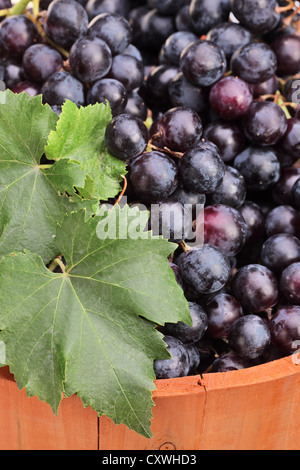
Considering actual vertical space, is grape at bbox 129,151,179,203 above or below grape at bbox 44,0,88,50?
below

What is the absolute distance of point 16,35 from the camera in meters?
1.04

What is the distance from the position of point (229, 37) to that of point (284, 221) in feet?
1.22

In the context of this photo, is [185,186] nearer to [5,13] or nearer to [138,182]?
[138,182]

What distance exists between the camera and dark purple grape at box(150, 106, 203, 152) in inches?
33.7

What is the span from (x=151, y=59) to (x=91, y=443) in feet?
2.78

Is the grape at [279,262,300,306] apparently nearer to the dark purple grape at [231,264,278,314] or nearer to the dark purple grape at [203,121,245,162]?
the dark purple grape at [231,264,278,314]

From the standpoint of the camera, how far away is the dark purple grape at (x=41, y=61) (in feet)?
3.26

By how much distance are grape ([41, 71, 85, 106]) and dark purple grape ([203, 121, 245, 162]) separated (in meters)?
0.24

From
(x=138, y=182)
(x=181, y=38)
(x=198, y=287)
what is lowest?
(x=198, y=287)

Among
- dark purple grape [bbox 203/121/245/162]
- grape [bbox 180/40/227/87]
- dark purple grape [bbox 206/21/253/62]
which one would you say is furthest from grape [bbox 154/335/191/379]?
dark purple grape [bbox 206/21/253/62]

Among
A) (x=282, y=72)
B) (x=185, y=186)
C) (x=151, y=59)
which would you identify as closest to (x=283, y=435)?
(x=185, y=186)

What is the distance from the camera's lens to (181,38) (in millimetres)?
1071

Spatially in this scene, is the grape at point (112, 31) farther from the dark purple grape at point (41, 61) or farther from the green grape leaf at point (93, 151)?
the green grape leaf at point (93, 151)

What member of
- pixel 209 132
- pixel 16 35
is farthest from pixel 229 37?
pixel 16 35
